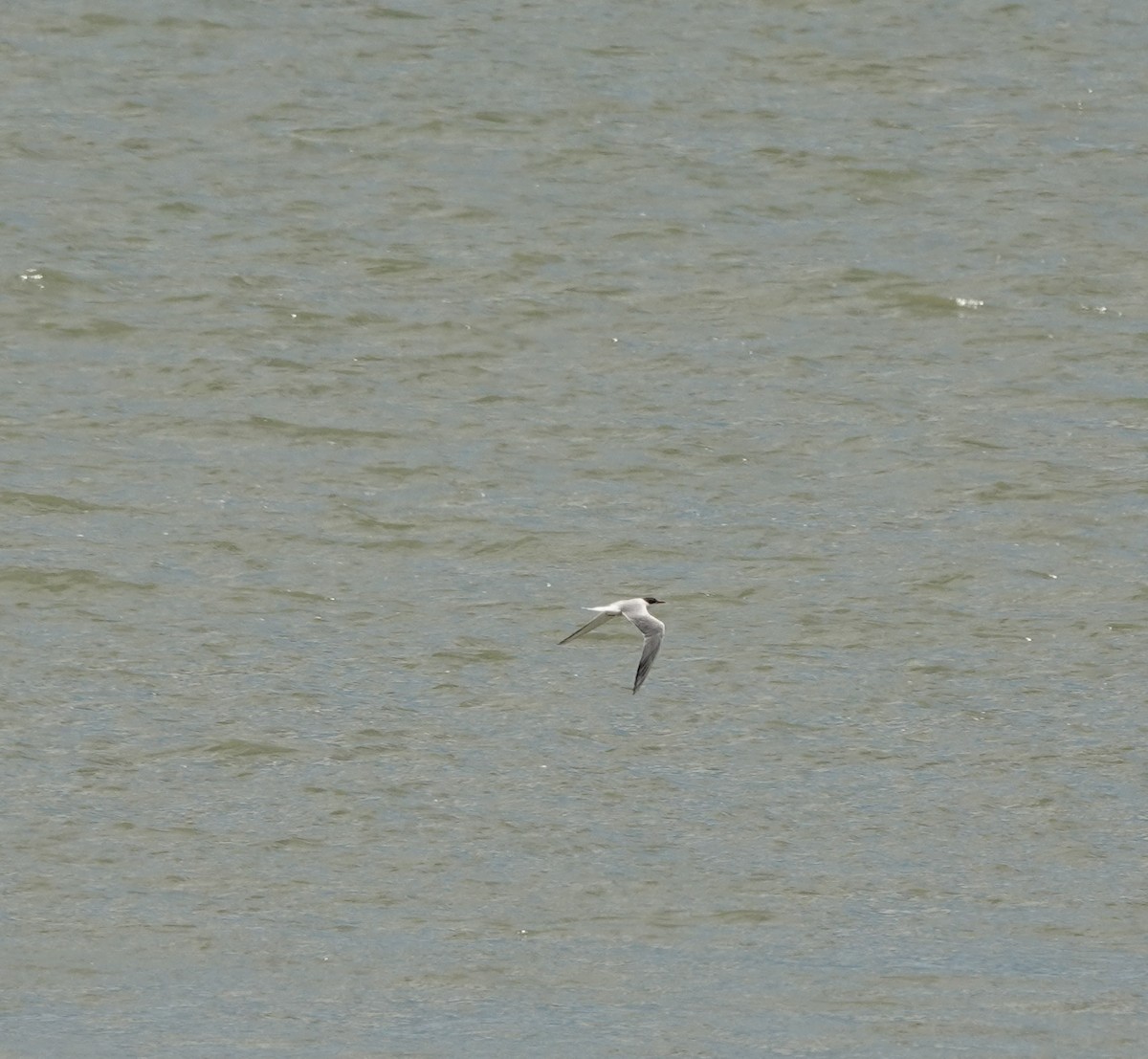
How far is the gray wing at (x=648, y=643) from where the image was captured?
13.2m

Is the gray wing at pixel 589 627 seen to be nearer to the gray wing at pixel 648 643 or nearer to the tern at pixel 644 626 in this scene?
the tern at pixel 644 626

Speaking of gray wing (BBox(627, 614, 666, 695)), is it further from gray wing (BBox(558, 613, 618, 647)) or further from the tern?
gray wing (BBox(558, 613, 618, 647))

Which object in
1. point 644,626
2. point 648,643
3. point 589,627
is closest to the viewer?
point 648,643

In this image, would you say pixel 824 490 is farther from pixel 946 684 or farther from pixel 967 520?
pixel 946 684

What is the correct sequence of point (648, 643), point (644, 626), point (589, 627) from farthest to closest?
point (644, 626)
point (589, 627)
point (648, 643)

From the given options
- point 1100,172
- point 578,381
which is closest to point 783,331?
point 578,381

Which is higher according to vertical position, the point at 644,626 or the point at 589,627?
the point at 589,627

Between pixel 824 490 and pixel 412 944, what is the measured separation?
24.3ft

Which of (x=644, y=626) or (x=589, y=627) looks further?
(x=644, y=626)

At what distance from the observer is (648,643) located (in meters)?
13.5

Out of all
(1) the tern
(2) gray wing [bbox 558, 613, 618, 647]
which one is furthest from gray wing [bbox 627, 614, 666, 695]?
(2) gray wing [bbox 558, 613, 618, 647]

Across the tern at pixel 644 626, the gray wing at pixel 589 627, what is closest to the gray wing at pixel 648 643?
the tern at pixel 644 626

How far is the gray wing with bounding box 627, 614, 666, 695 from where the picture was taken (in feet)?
43.4

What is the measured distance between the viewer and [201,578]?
59.3ft
